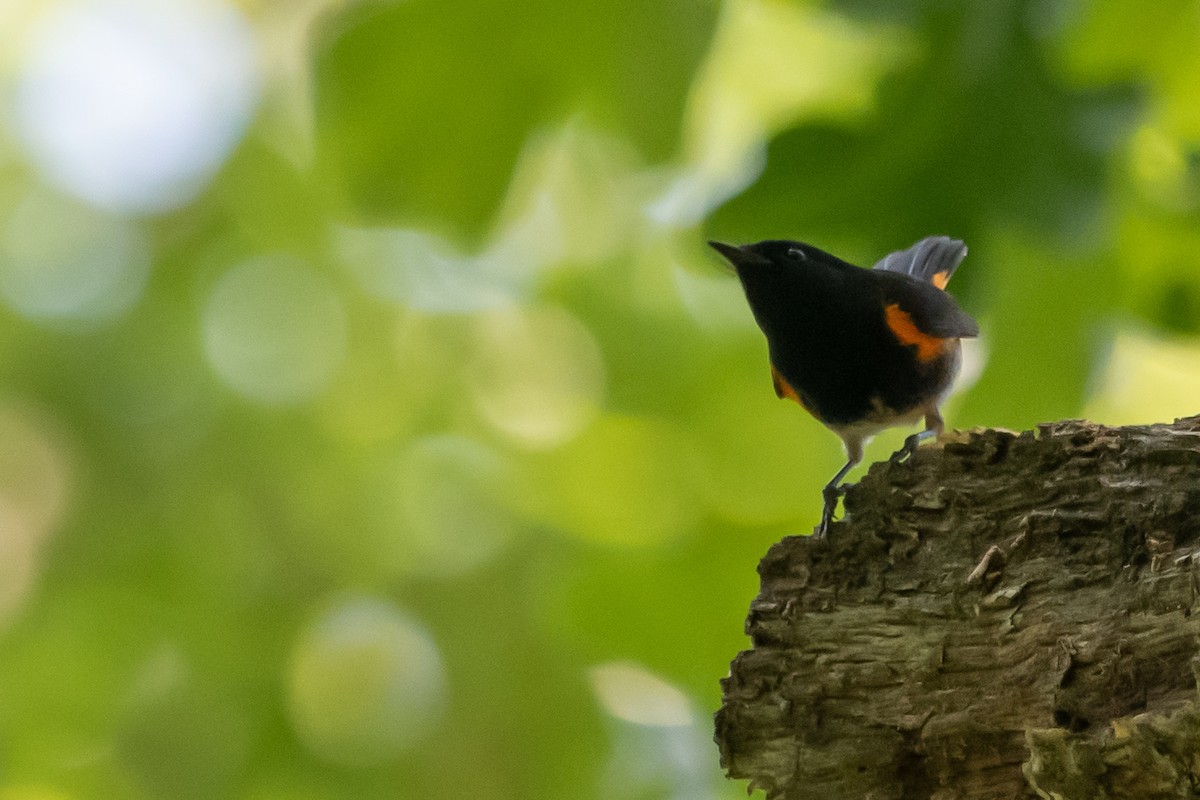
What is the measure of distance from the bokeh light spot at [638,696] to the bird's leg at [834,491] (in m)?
1.02

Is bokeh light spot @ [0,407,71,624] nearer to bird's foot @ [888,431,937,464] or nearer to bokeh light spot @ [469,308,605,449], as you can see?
bokeh light spot @ [469,308,605,449]

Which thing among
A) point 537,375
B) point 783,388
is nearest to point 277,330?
point 537,375

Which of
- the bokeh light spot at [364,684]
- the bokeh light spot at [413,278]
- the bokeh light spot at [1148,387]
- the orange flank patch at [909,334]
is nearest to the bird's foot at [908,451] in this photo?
the orange flank patch at [909,334]

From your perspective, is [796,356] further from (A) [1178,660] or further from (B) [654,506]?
(A) [1178,660]

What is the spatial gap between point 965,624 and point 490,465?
4.07 metres

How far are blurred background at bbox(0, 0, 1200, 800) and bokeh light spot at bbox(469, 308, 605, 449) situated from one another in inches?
0.9

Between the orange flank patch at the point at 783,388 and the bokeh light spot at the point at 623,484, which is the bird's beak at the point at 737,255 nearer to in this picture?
the orange flank patch at the point at 783,388

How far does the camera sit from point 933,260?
3.15 m

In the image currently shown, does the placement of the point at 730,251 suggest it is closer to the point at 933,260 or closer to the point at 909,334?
the point at 909,334

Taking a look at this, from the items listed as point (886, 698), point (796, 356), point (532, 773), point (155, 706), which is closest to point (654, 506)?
point (796, 356)

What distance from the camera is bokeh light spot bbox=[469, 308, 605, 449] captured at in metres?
5.04

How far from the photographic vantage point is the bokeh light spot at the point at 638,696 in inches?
156

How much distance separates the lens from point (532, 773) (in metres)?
4.69

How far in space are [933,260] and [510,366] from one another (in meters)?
3.04
